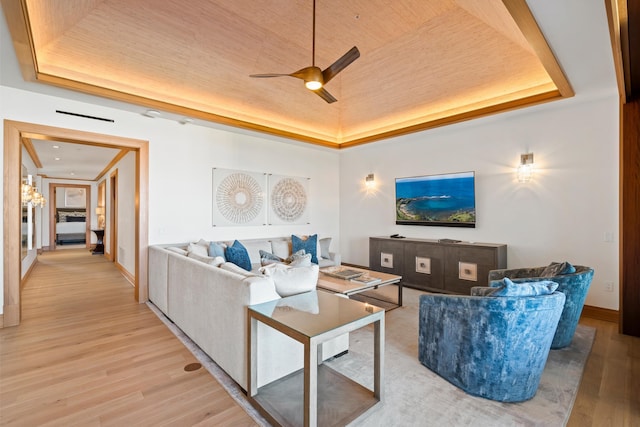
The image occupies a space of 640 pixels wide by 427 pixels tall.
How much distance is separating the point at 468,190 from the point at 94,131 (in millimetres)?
5464

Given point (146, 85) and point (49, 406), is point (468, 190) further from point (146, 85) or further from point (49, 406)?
point (49, 406)

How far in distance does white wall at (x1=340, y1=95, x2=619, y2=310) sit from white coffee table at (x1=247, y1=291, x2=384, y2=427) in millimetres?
3419

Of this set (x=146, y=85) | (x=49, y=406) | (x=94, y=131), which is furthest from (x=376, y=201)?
(x=49, y=406)

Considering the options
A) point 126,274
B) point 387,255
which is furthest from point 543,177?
point 126,274

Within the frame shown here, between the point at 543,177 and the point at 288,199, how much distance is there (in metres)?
4.20

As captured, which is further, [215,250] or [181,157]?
[181,157]

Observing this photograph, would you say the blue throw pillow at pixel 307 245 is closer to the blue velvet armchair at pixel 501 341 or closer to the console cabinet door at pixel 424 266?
the console cabinet door at pixel 424 266

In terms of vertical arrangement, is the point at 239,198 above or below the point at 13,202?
above

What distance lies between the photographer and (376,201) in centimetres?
633

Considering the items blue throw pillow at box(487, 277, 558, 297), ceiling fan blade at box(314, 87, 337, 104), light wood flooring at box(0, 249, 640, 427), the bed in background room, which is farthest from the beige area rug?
the bed in background room

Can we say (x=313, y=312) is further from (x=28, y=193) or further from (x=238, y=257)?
(x=28, y=193)

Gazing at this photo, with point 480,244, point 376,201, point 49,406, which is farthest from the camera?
point 376,201

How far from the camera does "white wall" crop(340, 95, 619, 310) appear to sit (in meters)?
3.74

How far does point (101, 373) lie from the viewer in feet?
8.25
